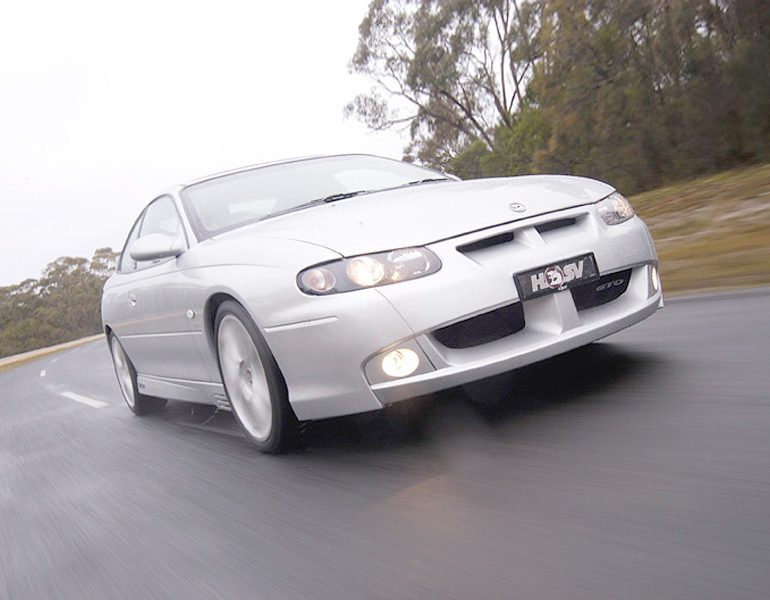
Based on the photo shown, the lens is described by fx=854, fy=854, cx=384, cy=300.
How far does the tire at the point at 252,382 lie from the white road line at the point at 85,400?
4140mm

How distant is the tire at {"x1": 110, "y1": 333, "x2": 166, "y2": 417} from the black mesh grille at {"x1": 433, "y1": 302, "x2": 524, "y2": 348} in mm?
3509

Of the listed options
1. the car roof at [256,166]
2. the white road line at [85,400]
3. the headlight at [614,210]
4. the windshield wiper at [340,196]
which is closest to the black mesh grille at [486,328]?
the headlight at [614,210]

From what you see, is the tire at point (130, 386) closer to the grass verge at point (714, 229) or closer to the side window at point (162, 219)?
the side window at point (162, 219)

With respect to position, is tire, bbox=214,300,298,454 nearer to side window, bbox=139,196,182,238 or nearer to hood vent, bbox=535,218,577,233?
side window, bbox=139,196,182,238

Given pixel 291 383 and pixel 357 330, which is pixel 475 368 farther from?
pixel 291 383

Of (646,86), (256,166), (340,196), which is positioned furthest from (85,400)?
(646,86)

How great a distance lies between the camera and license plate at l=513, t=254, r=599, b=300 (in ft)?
10.7

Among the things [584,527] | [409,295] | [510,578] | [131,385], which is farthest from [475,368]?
[131,385]

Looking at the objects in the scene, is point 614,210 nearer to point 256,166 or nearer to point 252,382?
point 252,382

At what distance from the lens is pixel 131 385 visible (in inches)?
248

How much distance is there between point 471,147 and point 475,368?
31.2 m

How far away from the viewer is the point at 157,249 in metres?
4.37

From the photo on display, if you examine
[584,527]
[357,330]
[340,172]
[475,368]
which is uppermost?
[340,172]

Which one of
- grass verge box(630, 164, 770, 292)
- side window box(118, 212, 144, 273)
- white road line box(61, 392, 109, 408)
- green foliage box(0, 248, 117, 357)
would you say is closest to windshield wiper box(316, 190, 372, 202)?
side window box(118, 212, 144, 273)
